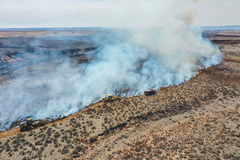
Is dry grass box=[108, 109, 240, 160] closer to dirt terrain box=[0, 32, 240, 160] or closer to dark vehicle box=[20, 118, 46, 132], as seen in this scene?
dirt terrain box=[0, 32, 240, 160]

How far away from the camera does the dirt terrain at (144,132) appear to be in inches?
686

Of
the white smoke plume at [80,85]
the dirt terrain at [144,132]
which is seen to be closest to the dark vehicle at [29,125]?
the dirt terrain at [144,132]

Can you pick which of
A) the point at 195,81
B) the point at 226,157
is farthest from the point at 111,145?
the point at 195,81

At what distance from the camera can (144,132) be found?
2222 cm

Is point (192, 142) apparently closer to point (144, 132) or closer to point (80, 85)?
point (144, 132)

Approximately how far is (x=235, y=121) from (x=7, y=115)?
40335mm

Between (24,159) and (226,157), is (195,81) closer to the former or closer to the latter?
(226,157)

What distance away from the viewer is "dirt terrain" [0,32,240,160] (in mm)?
17422

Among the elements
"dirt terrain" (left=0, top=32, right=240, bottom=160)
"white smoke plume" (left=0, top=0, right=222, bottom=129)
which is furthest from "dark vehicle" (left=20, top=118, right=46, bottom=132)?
"white smoke plume" (left=0, top=0, right=222, bottom=129)

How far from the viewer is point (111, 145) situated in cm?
1967

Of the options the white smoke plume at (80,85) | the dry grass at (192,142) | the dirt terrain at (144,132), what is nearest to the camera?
the dry grass at (192,142)

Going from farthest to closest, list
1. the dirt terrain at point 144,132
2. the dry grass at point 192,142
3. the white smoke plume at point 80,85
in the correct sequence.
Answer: the white smoke plume at point 80,85 < the dirt terrain at point 144,132 < the dry grass at point 192,142

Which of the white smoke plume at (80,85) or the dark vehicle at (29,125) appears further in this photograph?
the white smoke plume at (80,85)

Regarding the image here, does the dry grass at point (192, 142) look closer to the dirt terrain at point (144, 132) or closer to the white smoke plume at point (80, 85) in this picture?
the dirt terrain at point (144, 132)
